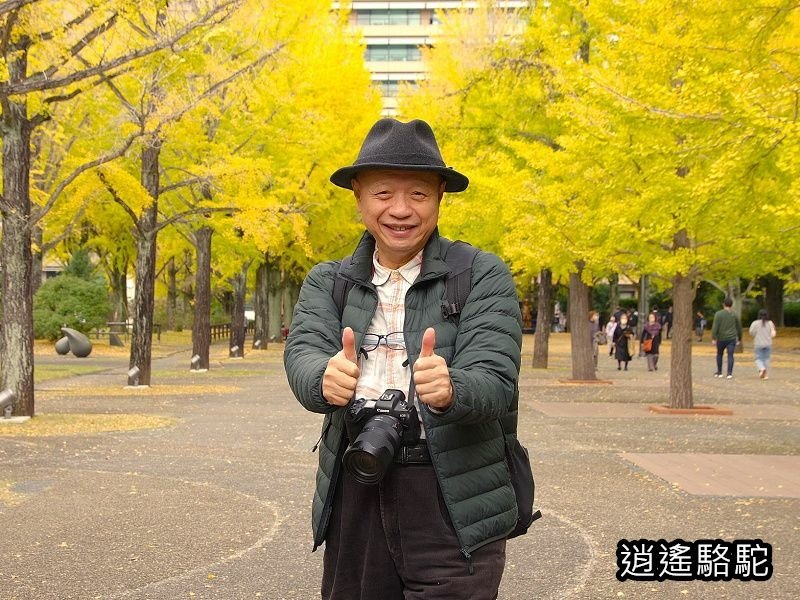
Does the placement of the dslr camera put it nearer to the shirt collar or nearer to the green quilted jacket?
the green quilted jacket

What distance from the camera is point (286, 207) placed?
21.1 metres

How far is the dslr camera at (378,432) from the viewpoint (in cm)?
258

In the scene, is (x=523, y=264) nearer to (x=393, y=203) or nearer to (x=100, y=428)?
(x=100, y=428)

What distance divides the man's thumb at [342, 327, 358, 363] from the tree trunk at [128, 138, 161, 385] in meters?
17.2

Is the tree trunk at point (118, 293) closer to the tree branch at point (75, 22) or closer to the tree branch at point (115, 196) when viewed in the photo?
the tree branch at point (115, 196)

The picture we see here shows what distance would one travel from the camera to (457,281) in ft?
9.70

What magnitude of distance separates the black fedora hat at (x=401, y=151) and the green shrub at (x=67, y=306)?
107 feet

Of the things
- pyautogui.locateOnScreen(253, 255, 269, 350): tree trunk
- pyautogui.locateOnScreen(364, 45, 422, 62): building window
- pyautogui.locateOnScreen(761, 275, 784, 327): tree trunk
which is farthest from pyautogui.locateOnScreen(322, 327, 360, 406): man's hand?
pyautogui.locateOnScreen(364, 45, 422, 62): building window

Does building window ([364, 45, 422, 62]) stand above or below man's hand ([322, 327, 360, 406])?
above

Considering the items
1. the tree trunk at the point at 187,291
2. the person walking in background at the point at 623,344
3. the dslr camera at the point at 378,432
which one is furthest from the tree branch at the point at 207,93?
the tree trunk at the point at 187,291

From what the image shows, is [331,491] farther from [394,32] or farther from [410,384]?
[394,32]

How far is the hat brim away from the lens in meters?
2.90

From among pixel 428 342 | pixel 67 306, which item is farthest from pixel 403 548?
pixel 67 306

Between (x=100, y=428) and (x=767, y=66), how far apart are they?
8.93m
